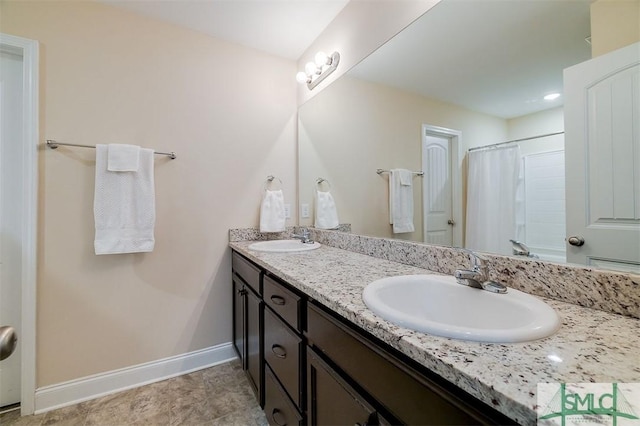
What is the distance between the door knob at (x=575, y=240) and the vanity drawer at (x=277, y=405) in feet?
3.33

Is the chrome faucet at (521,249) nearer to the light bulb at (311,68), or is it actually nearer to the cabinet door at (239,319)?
the cabinet door at (239,319)

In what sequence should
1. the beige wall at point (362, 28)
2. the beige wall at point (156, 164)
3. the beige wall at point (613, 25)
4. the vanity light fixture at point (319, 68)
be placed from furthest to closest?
the vanity light fixture at point (319, 68) → the beige wall at point (156, 164) → the beige wall at point (362, 28) → the beige wall at point (613, 25)

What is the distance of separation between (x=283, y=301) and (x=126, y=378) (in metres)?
1.38

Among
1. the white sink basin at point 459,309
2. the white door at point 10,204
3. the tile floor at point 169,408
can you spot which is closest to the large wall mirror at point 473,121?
the white sink basin at point 459,309

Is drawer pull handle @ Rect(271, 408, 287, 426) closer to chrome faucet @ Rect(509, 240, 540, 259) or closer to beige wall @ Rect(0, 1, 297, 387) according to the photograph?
beige wall @ Rect(0, 1, 297, 387)

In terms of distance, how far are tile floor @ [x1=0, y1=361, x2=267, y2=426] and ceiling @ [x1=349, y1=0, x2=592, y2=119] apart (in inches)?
71.0

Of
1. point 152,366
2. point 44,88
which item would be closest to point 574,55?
point 44,88

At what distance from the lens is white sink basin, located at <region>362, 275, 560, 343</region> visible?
1.69ft

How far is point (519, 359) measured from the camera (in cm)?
44

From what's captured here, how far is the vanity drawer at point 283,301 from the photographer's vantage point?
3.07 feet

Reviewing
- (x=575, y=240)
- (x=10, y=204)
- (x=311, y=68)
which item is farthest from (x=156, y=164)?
(x=575, y=240)

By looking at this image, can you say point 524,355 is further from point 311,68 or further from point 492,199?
point 311,68

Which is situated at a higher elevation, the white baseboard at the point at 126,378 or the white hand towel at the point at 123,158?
the white hand towel at the point at 123,158

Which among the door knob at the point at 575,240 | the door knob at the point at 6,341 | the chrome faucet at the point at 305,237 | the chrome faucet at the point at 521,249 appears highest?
the door knob at the point at 575,240
